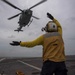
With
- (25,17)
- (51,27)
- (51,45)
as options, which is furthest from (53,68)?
(25,17)

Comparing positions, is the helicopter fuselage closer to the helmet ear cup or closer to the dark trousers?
the helmet ear cup

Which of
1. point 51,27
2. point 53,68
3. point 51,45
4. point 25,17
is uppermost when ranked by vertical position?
point 25,17

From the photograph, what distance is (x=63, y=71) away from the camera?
6.30 meters

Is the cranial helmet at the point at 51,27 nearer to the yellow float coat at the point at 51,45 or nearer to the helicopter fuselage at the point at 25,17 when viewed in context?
the yellow float coat at the point at 51,45

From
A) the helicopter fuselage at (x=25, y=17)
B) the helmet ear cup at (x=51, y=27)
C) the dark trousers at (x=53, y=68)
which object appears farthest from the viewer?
the helicopter fuselage at (x=25, y=17)

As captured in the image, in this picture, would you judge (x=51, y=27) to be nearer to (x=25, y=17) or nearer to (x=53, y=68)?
(x=53, y=68)

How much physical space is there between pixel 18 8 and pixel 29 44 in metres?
41.1

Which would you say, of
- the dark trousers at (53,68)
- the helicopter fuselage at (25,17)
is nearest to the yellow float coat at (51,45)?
the dark trousers at (53,68)

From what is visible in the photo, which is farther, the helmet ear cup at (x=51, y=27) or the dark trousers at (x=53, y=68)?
the helmet ear cup at (x=51, y=27)

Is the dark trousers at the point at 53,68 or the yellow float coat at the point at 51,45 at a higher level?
the yellow float coat at the point at 51,45

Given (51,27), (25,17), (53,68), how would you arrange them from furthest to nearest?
(25,17) < (51,27) < (53,68)

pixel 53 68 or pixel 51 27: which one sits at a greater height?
pixel 51 27

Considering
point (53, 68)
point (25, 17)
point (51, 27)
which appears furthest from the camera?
point (25, 17)

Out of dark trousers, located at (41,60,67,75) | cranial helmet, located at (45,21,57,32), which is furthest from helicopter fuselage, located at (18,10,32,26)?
dark trousers, located at (41,60,67,75)
